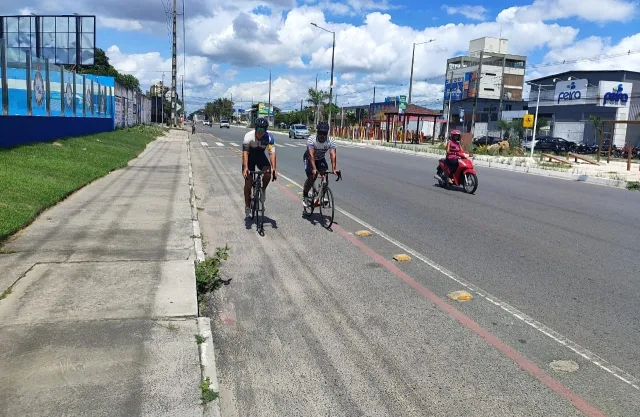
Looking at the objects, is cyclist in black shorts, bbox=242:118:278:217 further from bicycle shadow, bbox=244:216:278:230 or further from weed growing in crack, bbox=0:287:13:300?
weed growing in crack, bbox=0:287:13:300

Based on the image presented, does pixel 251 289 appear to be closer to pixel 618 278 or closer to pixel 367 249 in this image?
pixel 367 249

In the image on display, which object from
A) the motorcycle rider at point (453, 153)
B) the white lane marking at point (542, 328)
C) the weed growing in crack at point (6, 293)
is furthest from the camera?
the motorcycle rider at point (453, 153)

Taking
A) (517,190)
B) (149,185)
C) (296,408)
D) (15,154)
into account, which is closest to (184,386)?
(296,408)

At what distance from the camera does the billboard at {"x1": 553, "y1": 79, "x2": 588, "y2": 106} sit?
57.5 meters

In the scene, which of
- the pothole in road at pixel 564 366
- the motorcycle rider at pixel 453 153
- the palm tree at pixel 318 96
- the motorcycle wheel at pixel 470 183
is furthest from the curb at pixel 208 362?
the palm tree at pixel 318 96

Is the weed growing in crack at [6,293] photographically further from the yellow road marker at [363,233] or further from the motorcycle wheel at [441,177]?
the motorcycle wheel at [441,177]

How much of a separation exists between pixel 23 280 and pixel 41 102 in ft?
50.6

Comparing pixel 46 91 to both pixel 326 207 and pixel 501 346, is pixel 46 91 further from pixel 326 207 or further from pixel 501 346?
pixel 501 346

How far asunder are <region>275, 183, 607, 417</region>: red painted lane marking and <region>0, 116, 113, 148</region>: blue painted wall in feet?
41.6

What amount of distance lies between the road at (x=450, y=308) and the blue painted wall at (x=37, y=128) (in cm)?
841

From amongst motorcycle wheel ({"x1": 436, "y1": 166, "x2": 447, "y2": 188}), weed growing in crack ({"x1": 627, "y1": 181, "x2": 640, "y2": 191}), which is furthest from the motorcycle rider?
weed growing in crack ({"x1": 627, "y1": 181, "x2": 640, "y2": 191})

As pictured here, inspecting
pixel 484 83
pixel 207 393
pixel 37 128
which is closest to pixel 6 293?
pixel 207 393

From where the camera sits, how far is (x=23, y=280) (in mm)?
5418

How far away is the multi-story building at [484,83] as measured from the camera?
82.1 metres
